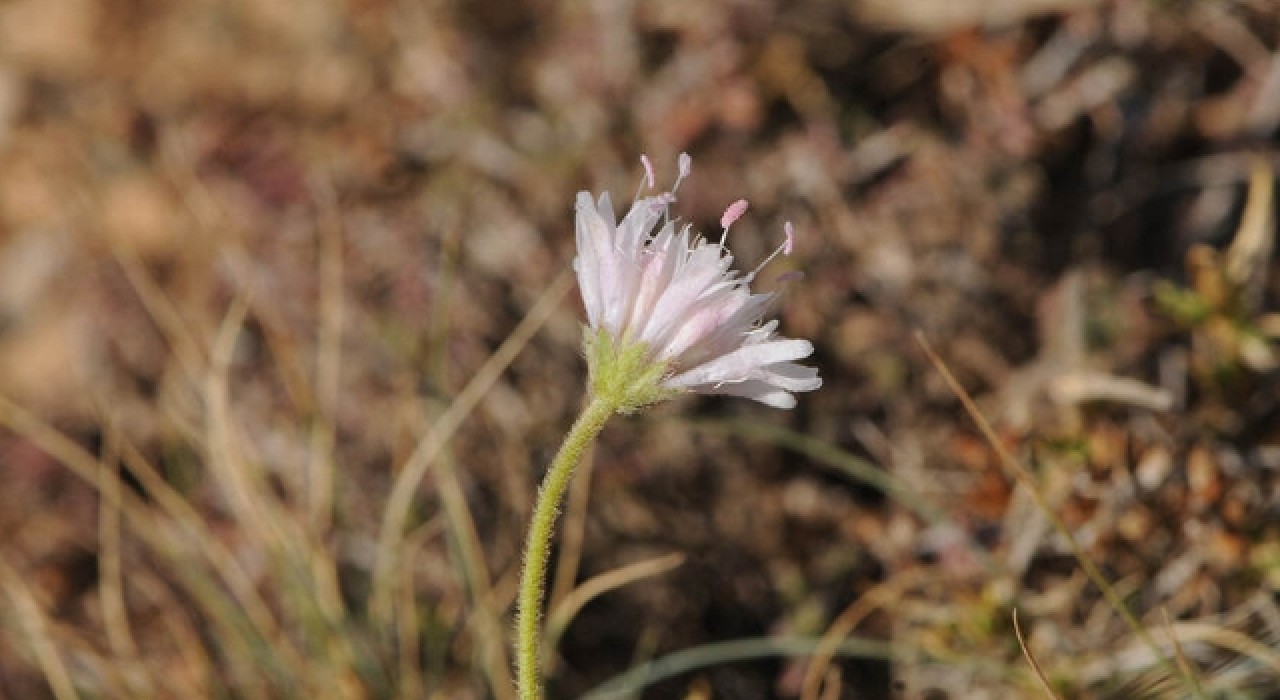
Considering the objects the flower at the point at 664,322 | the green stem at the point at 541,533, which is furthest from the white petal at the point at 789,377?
the green stem at the point at 541,533

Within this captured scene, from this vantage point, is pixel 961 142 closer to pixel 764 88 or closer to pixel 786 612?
pixel 764 88

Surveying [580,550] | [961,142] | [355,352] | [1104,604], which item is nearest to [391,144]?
[355,352]

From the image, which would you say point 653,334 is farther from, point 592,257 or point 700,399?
point 700,399

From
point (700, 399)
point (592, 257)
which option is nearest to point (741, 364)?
point (592, 257)

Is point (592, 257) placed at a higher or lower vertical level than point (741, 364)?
higher

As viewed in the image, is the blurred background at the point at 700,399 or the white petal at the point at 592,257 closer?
the white petal at the point at 592,257

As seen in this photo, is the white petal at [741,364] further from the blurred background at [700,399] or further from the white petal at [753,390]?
the blurred background at [700,399]

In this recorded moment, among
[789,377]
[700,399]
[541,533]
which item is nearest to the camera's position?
[541,533]

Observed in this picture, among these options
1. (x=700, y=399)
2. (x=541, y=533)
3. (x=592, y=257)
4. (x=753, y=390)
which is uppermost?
(x=700, y=399)
